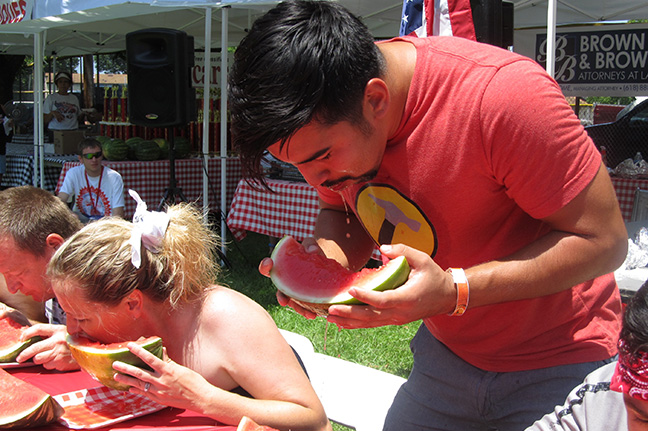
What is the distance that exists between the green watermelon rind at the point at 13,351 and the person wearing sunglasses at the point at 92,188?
5130 mm

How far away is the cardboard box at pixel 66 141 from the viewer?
10555 millimetres

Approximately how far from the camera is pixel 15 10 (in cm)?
932

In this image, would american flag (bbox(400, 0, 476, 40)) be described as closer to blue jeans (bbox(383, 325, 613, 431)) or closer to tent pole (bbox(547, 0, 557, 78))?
tent pole (bbox(547, 0, 557, 78))

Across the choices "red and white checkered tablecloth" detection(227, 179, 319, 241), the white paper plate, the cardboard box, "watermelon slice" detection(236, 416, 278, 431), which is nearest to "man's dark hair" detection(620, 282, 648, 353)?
"watermelon slice" detection(236, 416, 278, 431)

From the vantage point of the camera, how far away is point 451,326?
2.03 metres

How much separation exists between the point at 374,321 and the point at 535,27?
366 inches

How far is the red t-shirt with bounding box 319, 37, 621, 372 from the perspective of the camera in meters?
1.55

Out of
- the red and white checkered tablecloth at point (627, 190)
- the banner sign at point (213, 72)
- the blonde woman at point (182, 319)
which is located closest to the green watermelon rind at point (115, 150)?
the banner sign at point (213, 72)

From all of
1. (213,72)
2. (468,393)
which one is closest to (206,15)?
(213,72)

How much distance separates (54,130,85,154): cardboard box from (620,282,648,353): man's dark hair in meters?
10.7

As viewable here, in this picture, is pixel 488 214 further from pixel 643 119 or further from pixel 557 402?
pixel 643 119

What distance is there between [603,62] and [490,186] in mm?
8315

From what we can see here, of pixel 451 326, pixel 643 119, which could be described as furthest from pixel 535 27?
pixel 451 326

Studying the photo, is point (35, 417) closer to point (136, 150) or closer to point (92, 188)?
point (92, 188)
